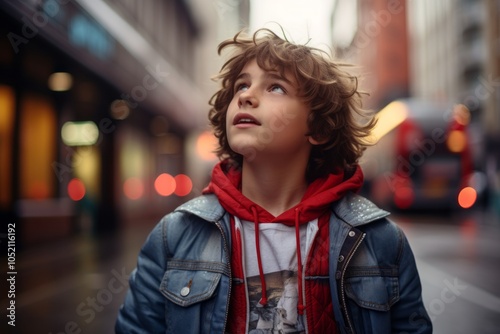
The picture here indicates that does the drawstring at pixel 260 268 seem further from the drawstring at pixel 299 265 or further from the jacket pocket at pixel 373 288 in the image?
the jacket pocket at pixel 373 288

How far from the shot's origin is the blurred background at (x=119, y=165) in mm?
5410

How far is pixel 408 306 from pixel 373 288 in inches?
6.0

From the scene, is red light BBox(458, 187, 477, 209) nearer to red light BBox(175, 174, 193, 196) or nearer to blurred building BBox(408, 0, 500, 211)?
blurred building BBox(408, 0, 500, 211)

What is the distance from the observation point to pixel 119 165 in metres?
16.7

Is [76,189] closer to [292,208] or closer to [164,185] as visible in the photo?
[164,185]

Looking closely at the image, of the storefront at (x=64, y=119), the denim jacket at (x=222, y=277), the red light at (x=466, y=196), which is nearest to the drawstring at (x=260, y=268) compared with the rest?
the denim jacket at (x=222, y=277)

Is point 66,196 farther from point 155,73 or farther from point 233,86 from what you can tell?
point 233,86

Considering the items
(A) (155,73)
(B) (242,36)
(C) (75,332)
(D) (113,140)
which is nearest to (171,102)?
(A) (155,73)

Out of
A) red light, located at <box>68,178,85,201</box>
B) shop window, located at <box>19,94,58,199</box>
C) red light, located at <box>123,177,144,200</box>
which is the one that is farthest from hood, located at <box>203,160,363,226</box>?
red light, located at <box>123,177,144,200</box>

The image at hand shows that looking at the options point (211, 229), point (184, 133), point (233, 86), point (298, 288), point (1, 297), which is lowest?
point (1, 297)

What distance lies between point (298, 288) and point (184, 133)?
27.5m

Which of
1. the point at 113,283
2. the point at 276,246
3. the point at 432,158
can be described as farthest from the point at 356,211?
the point at 432,158

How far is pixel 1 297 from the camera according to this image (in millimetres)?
3539

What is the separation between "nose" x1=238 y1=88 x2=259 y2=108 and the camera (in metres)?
1.94
